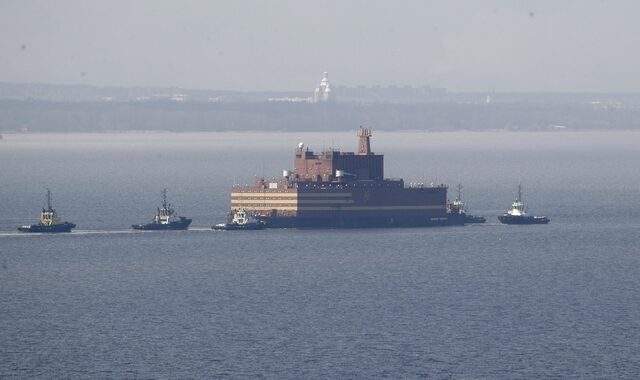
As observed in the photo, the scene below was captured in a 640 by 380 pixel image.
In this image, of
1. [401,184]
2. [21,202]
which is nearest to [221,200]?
[21,202]

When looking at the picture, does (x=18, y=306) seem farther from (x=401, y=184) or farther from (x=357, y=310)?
(x=401, y=184)

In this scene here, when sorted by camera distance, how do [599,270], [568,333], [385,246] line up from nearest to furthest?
[568,333] → [599,270] → [385,246]

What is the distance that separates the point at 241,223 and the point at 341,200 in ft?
31.0

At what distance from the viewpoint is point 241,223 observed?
480ft

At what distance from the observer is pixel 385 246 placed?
133500 mm

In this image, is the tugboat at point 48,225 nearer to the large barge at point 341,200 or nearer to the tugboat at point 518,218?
the large barge at point 341,200

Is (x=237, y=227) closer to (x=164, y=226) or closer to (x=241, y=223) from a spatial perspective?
(x=241, y=223)

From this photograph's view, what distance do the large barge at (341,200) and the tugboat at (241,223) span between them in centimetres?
125

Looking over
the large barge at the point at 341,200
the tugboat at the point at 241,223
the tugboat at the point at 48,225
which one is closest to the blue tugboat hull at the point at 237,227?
the tugboat at the point at 241,223

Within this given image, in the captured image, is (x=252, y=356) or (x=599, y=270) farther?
(x=599, y=270)

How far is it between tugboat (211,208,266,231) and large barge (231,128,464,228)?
4.09ft

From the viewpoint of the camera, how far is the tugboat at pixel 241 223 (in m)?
146

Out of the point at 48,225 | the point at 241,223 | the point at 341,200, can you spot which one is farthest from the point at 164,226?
the point at 341,200

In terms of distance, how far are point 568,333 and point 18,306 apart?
32.3 metres
